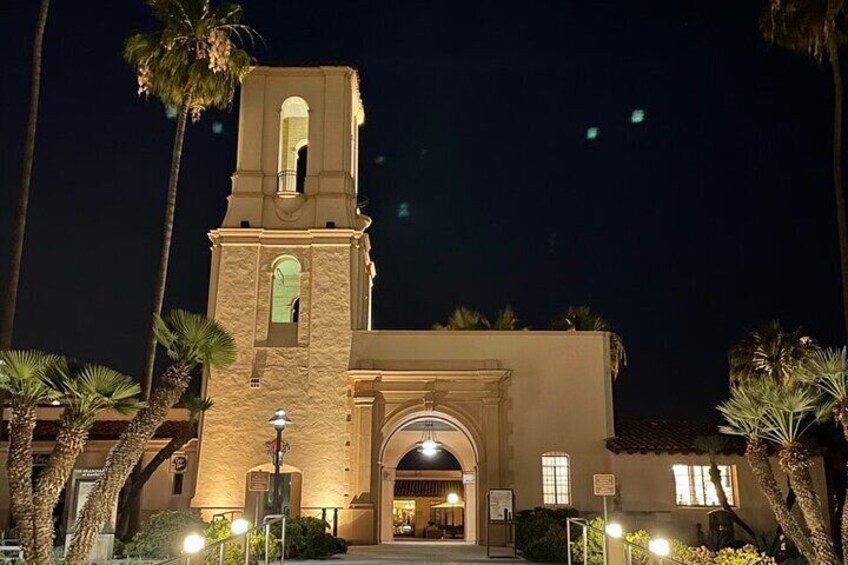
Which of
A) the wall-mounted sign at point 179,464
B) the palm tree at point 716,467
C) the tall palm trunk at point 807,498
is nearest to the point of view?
the tall palm trunk at point 807,498

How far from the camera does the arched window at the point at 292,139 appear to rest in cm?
2978

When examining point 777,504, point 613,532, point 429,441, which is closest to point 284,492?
point 429,441

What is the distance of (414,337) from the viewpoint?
1116 inches

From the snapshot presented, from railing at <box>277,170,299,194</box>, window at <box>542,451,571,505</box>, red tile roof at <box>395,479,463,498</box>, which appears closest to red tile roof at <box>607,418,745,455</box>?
window at <box>542,451,571,505</box>

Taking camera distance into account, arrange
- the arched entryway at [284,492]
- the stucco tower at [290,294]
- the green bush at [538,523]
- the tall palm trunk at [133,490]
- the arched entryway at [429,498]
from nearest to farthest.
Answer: the green bush at [538,523] < the tall palm trunk at [133,490] < the arched entryway at [284,492] < the stucco tower at [290,294] < the arched entryway at [429,498]

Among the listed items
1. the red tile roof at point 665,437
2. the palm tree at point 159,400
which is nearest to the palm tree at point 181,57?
the palm tree at point 159,400

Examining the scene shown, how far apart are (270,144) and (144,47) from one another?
199 inches

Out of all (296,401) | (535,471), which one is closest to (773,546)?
(535,471)

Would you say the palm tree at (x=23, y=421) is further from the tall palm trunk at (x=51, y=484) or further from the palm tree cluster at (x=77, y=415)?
the tall palm trunk at (x=51, y=484)

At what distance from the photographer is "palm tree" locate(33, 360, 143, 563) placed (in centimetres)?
1332

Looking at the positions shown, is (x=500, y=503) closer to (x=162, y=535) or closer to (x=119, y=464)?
(x=162, y=535)

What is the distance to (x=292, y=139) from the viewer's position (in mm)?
31703

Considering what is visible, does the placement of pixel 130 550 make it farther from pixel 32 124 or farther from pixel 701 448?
pixel 701 448

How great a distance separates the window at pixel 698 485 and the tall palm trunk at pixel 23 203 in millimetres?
17922
